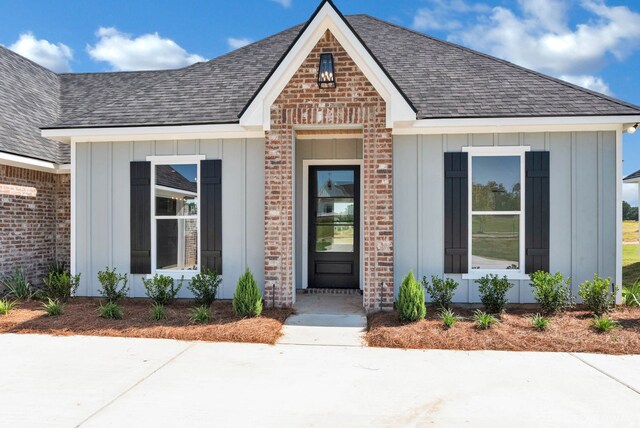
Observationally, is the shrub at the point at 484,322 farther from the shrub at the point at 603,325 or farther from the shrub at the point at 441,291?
the shrub at the point at 603,325

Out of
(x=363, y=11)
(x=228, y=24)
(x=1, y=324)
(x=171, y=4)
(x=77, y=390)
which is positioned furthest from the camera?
(x=228, y=24)

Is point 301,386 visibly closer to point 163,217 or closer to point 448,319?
point 448,319

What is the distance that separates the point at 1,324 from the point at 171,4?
920cm

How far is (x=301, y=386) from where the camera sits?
3838mm

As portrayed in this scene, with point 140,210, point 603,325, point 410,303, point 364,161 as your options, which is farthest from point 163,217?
point 603,325

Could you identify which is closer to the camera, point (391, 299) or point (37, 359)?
point (37, 359)

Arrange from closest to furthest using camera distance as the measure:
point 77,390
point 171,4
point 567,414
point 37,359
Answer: point 567,414, point 77,390, point 37,359, point 171,4

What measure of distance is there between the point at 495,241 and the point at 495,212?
20.0 inches

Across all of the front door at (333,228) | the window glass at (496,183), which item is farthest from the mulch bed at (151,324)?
the window glass at (496,183)

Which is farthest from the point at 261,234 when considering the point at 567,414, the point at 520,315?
the point at 567,414

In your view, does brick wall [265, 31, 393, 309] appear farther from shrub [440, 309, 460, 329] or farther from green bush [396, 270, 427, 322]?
shrub [440, 309, 460, 329]

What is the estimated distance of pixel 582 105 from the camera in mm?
6465

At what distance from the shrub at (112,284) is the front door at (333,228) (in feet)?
11.5

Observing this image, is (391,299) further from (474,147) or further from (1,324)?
(1,324)
